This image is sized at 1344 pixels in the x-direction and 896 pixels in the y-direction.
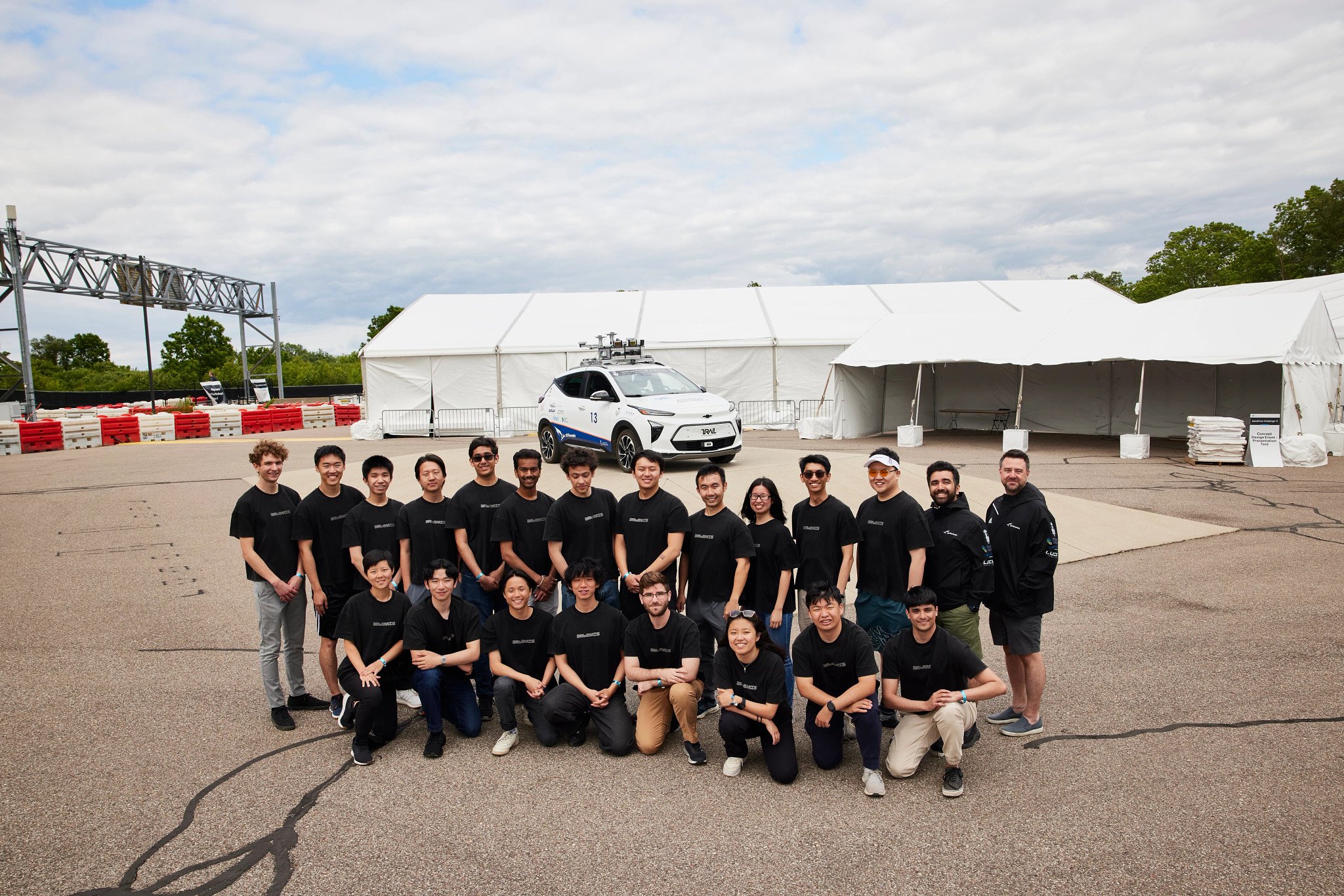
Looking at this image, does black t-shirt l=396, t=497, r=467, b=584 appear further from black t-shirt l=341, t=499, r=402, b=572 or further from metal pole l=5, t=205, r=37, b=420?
metal pole l=5, t=205, r=37, b=420

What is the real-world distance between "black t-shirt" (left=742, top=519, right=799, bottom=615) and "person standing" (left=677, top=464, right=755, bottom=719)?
57mm

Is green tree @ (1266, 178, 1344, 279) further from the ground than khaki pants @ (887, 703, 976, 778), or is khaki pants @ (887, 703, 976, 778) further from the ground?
green tree @ (1266, 178, 1344, 279)

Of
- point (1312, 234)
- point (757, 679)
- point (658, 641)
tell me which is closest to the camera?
point (757, 679)

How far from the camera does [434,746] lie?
14.5 ft

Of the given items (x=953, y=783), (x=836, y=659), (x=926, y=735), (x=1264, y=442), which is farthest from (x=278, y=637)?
(x=1264, y=442)

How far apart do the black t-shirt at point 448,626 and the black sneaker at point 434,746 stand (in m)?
0.33

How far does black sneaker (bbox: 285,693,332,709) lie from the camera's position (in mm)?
5027

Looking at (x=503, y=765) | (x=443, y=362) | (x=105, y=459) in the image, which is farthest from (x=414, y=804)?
(x=443, y=362)

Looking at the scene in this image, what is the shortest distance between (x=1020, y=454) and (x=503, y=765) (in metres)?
3.29

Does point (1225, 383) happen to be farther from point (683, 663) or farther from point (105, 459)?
point (105, 459)

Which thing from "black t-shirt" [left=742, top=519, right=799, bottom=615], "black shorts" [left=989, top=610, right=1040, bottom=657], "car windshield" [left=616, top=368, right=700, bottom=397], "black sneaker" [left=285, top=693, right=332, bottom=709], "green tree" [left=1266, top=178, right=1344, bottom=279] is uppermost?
"green tree" [left=1266, top=178, right=1344, bottom=279]

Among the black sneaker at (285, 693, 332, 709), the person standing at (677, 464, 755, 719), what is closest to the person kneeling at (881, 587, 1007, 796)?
the person standing at (677, 464, 755, 719)

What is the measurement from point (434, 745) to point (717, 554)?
1.90 meters

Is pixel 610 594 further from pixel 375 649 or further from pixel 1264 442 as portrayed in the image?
pixel 1264 442
